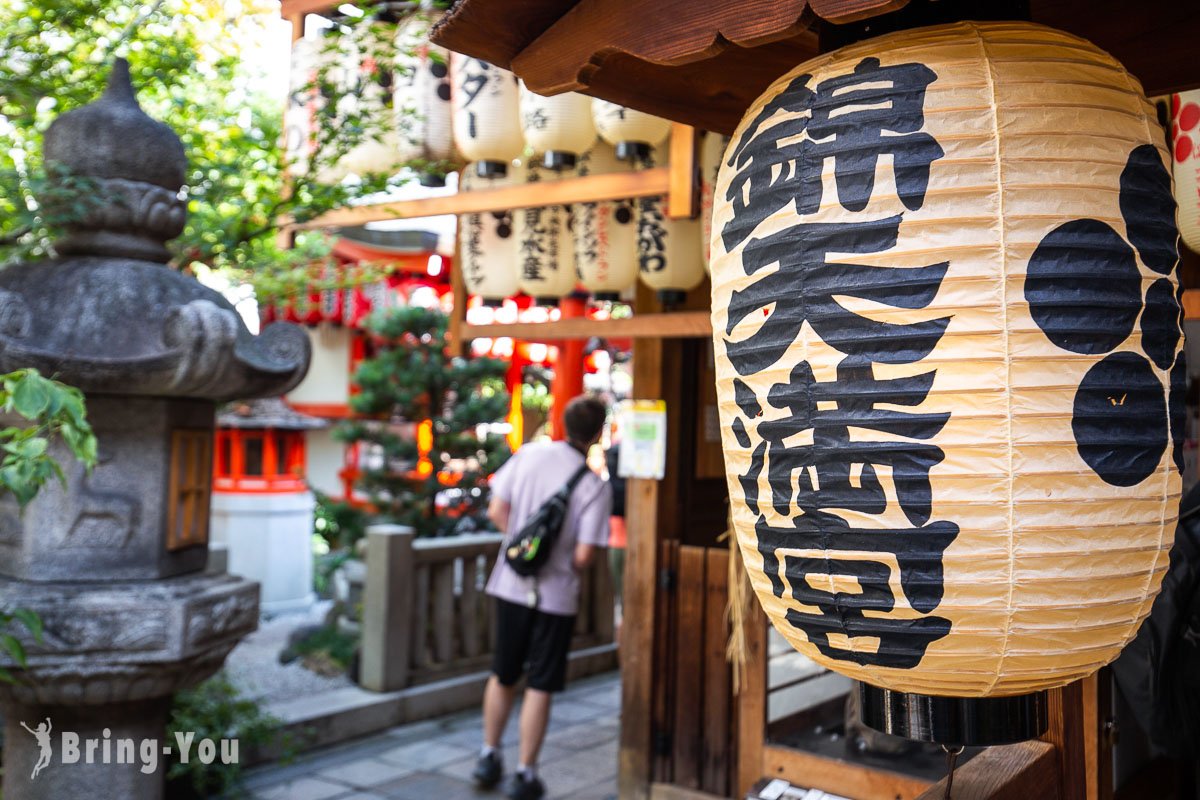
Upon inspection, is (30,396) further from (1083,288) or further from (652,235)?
(652,235)

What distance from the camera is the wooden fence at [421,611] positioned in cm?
657

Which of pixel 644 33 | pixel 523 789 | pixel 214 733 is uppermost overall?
pixel 644 33

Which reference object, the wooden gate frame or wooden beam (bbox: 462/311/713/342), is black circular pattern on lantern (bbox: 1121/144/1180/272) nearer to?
the wooden gate frame

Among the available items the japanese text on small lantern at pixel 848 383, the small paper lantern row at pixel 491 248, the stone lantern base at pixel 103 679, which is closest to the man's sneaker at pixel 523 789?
the stone lantern base at pixel 103 679

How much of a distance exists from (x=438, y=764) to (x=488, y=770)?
2.02 feet

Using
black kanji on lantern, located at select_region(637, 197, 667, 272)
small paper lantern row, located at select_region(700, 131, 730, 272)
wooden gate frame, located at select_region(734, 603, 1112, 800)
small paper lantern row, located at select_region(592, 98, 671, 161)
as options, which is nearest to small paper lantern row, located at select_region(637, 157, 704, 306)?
black kanji on lantern, located at select_region(637, 197, 667, 272)

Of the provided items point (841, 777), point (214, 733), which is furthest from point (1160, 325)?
point (214, 733)

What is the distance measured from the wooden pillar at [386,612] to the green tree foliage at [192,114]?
7.74 feet

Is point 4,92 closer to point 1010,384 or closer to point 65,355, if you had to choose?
point 65,355

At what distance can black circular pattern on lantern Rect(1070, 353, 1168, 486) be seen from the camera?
1.45 m

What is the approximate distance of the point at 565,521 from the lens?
507 cm

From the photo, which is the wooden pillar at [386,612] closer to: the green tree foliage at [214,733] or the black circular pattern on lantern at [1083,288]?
the green tree foliage at [214,733]

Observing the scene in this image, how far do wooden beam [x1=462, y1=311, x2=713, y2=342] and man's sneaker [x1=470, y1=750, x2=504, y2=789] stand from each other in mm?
2586

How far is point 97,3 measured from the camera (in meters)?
4.30
